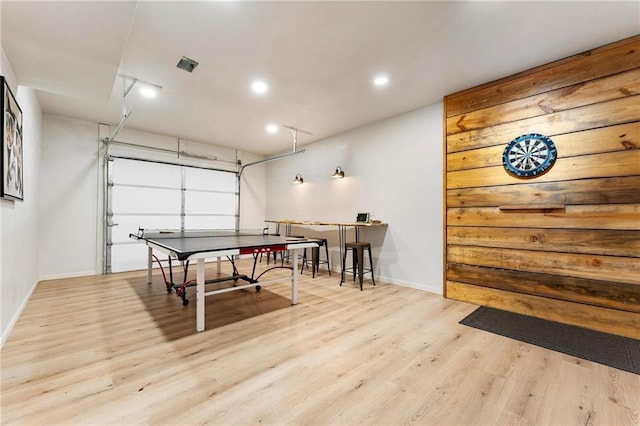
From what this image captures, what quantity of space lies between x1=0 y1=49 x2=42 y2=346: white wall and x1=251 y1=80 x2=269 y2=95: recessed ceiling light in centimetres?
228

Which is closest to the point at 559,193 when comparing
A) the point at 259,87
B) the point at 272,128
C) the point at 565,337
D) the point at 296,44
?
the point at 565,337

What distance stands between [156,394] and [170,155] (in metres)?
5.62

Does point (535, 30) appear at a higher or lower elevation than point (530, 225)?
higher

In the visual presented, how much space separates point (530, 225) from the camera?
318cm

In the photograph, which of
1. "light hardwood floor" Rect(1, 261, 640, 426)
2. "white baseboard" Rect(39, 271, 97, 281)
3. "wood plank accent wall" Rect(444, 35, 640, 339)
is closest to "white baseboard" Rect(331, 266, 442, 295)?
"wood plank accent wall" Rect(444, 35, 640, 339)

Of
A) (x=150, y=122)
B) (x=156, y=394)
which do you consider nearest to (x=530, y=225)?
(x=156, y=394)

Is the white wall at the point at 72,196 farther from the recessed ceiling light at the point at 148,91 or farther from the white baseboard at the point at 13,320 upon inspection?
the recessed ceiling light at the point at 148,91

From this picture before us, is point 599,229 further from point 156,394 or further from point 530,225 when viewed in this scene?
point 156,394

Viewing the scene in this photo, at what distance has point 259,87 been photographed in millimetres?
3689

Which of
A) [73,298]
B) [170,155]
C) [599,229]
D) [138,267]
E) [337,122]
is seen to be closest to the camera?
[599,229]

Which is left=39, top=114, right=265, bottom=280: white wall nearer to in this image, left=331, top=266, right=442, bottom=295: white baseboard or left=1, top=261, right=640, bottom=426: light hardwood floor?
left=1, top=261, right=640, bottom=426: light hardwood floor

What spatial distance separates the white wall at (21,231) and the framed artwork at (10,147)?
0.39 feet

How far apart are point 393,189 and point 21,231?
5.07 meters

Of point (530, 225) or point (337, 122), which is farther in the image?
point (337, 122)
